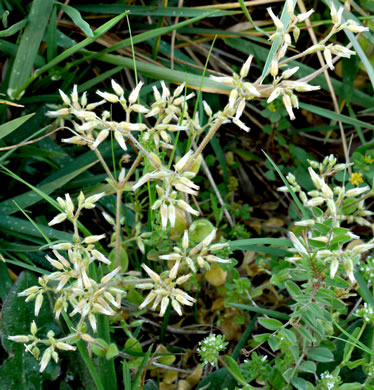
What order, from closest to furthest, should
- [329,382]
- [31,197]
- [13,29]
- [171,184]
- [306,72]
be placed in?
[171,184]
[329,382]
[13,29]
[31,197]
[306,72]

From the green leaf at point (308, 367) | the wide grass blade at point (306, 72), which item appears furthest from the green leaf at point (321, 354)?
the wide grass blade at point (306, 72)

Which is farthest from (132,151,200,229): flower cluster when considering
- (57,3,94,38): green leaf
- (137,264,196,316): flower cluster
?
(57,3,94,38): green leaf

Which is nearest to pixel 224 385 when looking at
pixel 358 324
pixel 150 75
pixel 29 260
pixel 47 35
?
pixel 358 324

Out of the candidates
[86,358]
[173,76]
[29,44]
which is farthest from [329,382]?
[29,44]

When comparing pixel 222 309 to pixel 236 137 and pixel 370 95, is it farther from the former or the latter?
pixel 370 95

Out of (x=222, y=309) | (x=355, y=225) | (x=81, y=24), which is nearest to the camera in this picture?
(x=81, y=24)

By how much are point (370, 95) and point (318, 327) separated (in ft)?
4.64

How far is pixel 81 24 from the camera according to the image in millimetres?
1863

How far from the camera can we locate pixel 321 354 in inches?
67.8

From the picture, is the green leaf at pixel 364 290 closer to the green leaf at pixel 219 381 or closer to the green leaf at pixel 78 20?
the green leaf at pixel 219 381

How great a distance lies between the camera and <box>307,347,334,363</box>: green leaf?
170 cm

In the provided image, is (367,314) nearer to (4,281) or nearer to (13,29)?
(4,281)

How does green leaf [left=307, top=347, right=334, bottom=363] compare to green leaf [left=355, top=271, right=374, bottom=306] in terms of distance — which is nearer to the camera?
green leaf [left=307, top=347, right=334, bottom=363]

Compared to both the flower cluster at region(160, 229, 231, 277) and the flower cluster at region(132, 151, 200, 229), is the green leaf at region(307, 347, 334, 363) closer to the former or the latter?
the flower cluster at region(160, 229, 231, 277)
